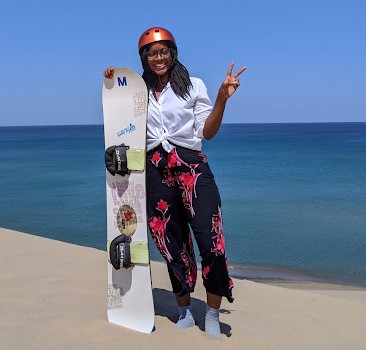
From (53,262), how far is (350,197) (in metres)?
16.4

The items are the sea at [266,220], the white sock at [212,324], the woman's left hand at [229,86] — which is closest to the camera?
the woman's left hand at [229,86]

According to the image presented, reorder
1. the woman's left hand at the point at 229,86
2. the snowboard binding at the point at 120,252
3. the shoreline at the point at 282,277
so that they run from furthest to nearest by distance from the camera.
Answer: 1. the shoreline at the point at 282,277
2. the snowboard binding at the point at 120,252
3. the woman's left hand at the point at 229,86

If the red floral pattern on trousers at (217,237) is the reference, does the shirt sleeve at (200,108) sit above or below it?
above

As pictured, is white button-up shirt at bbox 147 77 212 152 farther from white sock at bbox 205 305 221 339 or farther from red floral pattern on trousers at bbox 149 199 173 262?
white sock at bbox 205 305 221 339

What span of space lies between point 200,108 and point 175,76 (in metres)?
0.27

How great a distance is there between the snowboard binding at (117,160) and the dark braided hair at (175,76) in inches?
18.6

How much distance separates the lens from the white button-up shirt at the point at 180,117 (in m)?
3.56

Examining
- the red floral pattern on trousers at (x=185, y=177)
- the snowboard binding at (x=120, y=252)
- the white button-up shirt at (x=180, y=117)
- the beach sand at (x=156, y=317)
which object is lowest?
the beach sand at (x=156, y=317)

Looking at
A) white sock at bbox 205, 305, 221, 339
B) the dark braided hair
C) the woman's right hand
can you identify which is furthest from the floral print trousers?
the woman's right hand

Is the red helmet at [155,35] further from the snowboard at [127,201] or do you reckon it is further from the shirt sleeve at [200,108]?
the shirt sleeve at [200,108]

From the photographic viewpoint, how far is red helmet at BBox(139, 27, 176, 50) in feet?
11.6

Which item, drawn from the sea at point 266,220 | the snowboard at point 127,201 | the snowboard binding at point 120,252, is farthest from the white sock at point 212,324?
the sea at point 266,220

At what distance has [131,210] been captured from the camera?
12.5 ft

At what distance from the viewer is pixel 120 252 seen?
12.4 feet
